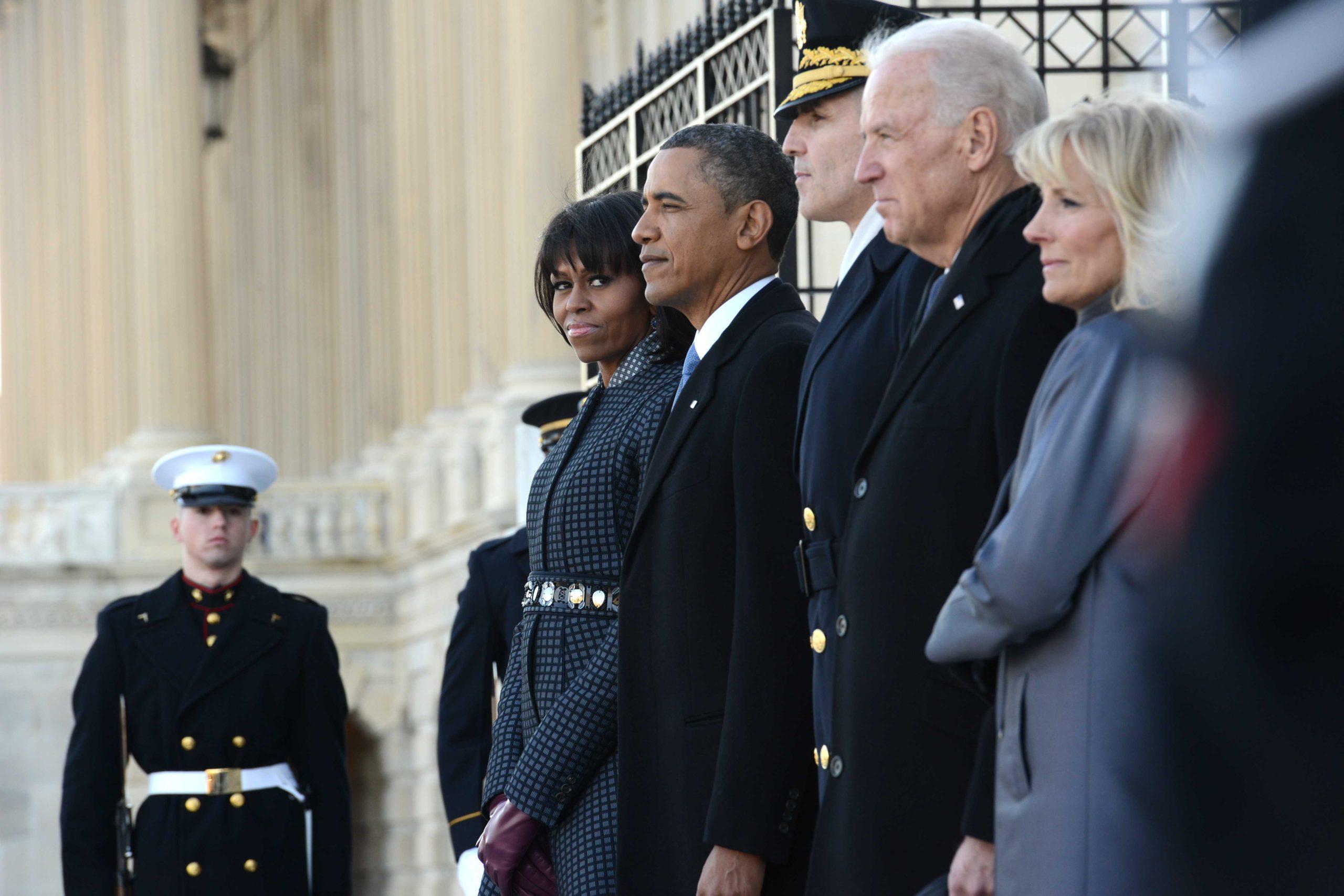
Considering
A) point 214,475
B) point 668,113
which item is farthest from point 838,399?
point 668,113

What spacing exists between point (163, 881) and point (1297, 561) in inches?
232

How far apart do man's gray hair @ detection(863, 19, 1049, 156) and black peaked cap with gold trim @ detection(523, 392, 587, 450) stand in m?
3.17

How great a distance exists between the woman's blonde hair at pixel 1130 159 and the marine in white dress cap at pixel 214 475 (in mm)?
4566

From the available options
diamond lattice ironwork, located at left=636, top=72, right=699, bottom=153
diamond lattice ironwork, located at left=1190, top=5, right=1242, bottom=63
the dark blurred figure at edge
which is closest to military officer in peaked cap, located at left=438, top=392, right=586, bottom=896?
diamond lattice ironwork, located at left=636, top=72, right=699, bottom=153

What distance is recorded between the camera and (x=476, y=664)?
591 centimetres

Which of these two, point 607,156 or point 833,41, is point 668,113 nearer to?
point 607,156

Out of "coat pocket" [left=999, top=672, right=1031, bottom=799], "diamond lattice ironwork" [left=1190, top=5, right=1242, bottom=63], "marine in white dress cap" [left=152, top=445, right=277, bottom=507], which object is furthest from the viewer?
"marine in white dress cap" [left=152, top=445, right=277, bottom=507]

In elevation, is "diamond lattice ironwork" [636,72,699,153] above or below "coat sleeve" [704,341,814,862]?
above

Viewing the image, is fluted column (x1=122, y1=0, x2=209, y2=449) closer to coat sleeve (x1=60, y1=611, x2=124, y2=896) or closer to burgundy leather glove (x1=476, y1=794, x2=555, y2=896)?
coat sleeve (x1=60, y1=611, x2=124, y2=896)

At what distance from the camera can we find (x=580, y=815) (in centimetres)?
362

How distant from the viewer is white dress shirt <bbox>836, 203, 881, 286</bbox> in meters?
3.26

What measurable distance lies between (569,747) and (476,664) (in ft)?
7.72

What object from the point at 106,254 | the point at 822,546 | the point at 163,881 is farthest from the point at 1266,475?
the point at 106,254

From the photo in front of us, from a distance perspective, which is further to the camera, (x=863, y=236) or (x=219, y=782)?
(x=219, y=782)
